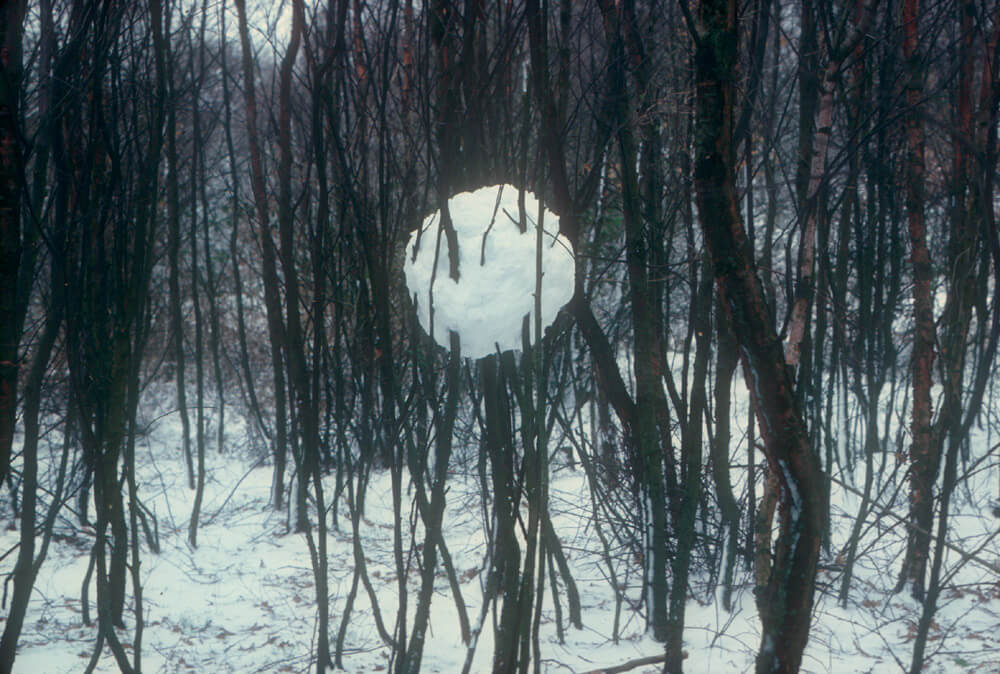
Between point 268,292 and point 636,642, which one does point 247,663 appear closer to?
point 636,642

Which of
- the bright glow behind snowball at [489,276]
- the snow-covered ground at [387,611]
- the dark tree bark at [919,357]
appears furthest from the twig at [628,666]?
the dark tree bark at [919,357]

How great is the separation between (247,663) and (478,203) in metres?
4.75

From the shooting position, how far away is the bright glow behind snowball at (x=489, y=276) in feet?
10.2

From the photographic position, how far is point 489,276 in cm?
310

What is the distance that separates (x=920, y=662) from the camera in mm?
5027

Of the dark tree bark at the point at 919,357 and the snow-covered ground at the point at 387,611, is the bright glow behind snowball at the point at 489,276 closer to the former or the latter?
the snow-covered ground at the point at 387,611

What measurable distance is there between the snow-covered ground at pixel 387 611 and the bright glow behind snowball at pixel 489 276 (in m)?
2.90

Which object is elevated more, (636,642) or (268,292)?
(268,292)

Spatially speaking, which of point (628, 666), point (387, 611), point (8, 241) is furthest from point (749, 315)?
point (387, 611)

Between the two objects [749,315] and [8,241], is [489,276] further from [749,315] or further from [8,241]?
[8,241]

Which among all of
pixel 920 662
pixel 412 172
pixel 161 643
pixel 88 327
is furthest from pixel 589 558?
pixel 88 327

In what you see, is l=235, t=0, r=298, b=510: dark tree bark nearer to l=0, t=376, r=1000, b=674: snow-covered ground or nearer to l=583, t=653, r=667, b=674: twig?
l=0, t=376, r=1000, b=674: snow-covered ground

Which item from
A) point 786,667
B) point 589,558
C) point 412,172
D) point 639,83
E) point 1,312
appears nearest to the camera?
point 1,312


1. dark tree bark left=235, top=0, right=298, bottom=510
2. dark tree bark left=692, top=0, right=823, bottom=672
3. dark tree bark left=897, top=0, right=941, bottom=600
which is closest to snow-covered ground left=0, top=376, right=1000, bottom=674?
dark tree bark left=897, top=0, right=941, bottom=600
